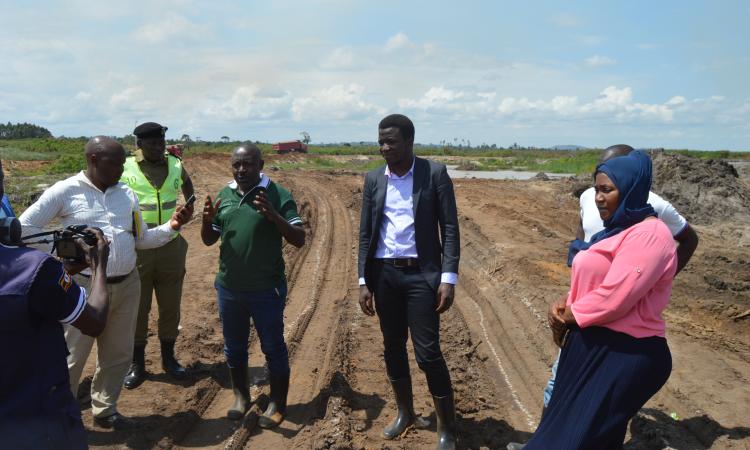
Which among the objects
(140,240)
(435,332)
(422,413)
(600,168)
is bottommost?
(422,413)

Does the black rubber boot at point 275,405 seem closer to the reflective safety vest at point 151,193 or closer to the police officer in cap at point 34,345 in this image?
the reflective safety vest at point 151,193

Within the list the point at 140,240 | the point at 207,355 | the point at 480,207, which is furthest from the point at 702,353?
the point at 480,207

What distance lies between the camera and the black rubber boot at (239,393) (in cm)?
454

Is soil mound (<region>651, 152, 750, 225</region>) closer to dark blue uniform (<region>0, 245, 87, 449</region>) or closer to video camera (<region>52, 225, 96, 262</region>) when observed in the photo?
video camera (<region>52, 225, 96, 262</region>)

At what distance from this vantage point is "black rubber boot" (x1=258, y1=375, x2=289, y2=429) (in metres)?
4.43

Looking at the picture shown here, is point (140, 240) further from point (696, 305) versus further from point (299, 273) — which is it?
point (696, 305)

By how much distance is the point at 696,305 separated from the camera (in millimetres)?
7535

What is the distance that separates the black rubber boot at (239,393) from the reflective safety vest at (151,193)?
1591mm

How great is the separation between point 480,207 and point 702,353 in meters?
9.76

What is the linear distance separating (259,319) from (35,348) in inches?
87.3

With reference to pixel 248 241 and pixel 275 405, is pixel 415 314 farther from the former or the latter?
pixel 275 405

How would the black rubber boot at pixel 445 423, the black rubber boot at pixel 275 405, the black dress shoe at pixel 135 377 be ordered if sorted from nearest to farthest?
the black rubber boot at pixel 445 423 < the black rubber boot at pixel 275 405 < the black dress shoe at pixel 135 377

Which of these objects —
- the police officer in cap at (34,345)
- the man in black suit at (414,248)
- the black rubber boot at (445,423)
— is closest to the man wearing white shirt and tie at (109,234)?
the man in black suit at (414,248)

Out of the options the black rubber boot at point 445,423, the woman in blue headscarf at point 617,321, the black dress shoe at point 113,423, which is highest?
the woman in blue headscarf at point 617,321
